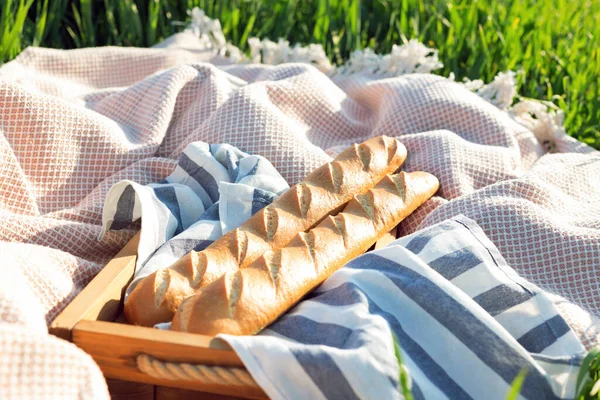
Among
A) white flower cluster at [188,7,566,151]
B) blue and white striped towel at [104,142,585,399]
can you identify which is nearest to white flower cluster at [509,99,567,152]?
white flower cluster at [188,7,566,151]

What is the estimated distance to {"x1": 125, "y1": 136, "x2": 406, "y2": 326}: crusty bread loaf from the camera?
1.26 m

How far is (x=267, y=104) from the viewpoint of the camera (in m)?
1.94

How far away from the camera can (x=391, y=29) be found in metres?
2.78

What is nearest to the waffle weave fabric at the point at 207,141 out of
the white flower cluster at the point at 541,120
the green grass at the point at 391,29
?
the white flower cluster at the point at 541,120

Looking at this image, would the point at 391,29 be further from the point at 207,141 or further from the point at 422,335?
the point at 422,335

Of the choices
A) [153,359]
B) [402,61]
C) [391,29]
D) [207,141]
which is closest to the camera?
[153,359]

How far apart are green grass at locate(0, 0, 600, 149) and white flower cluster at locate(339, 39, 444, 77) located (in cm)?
A: 23

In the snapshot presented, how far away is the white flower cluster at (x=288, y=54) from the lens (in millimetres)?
2459

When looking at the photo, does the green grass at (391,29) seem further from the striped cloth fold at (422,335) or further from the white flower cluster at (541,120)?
the striped cloth fold at (422,335)

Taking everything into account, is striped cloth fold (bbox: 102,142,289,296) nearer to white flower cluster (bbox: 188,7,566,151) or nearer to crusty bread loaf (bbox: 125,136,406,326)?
crusty bread loaf (bbox: 125,136,406,326)

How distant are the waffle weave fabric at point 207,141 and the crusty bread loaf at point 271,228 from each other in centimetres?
15

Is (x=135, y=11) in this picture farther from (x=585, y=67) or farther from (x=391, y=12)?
(x=585, y=67)

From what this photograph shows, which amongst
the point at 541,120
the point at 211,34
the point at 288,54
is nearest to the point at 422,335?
the point at 541,120

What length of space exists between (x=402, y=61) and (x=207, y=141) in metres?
0.76
